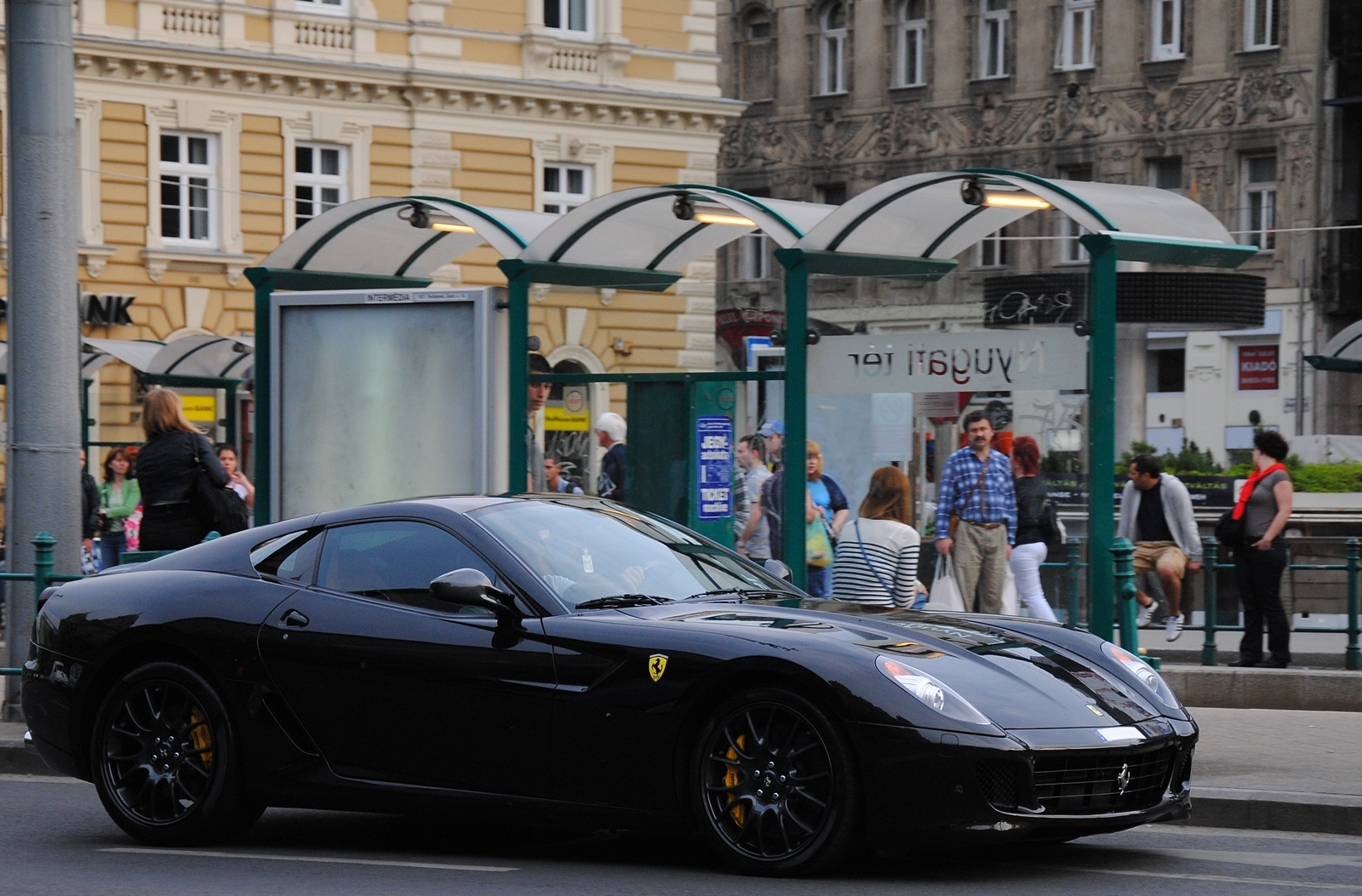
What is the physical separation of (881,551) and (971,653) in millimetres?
4981

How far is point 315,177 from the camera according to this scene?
117 ft

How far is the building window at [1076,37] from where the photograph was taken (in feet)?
151

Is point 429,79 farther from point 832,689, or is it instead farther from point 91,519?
point 832,689

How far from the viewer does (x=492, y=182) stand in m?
37.2

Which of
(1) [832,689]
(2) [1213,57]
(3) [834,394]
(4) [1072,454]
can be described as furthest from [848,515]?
(2) [1213,57]

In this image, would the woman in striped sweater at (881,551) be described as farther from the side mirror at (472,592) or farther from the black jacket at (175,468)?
the side mirror at (472,592)

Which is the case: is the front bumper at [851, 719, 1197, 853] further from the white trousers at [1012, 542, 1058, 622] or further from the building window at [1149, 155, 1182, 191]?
the building window at [1149, 155, 1182, 191]

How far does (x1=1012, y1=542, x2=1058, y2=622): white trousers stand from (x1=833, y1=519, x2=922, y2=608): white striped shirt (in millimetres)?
916

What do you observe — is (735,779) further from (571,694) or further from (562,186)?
(562,186)

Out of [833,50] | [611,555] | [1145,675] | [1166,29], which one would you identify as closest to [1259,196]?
[1166,29]

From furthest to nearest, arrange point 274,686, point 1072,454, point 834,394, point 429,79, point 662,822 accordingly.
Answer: point 429,79 < point 834,394 < point 1072,454 < point 274,686 < point 662,822

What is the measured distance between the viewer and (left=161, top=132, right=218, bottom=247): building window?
3444 centimetres

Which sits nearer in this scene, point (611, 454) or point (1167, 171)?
point (611, 454)

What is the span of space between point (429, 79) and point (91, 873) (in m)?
29.5
